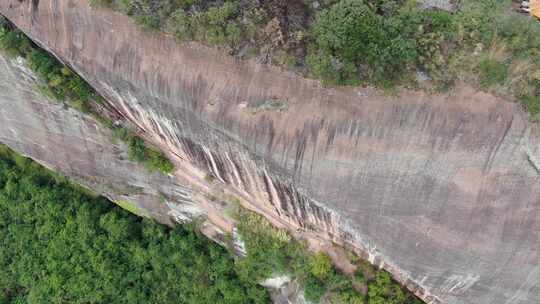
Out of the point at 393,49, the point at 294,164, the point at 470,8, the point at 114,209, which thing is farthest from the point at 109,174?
the point at 470,8

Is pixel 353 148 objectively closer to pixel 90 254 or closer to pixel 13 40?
pixel 13 40

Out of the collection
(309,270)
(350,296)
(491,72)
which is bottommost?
(350,296)

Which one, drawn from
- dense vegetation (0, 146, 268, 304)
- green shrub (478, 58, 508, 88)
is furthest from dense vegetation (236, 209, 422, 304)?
green shrub (478, 58, 508, 88)

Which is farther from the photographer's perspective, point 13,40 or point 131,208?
point 131,208

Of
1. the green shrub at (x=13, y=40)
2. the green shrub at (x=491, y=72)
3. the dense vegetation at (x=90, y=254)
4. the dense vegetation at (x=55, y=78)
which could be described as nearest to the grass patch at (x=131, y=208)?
the dense vegetation at (x=90, y=254)

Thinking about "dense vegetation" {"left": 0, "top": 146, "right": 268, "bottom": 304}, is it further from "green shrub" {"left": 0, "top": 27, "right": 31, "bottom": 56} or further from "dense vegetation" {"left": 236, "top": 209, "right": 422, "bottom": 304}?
"green shrub" {"left": 0, "top": 27, "right": 31, "bottom": 56}

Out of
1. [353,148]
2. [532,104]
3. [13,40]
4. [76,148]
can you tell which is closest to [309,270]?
[353,148]
